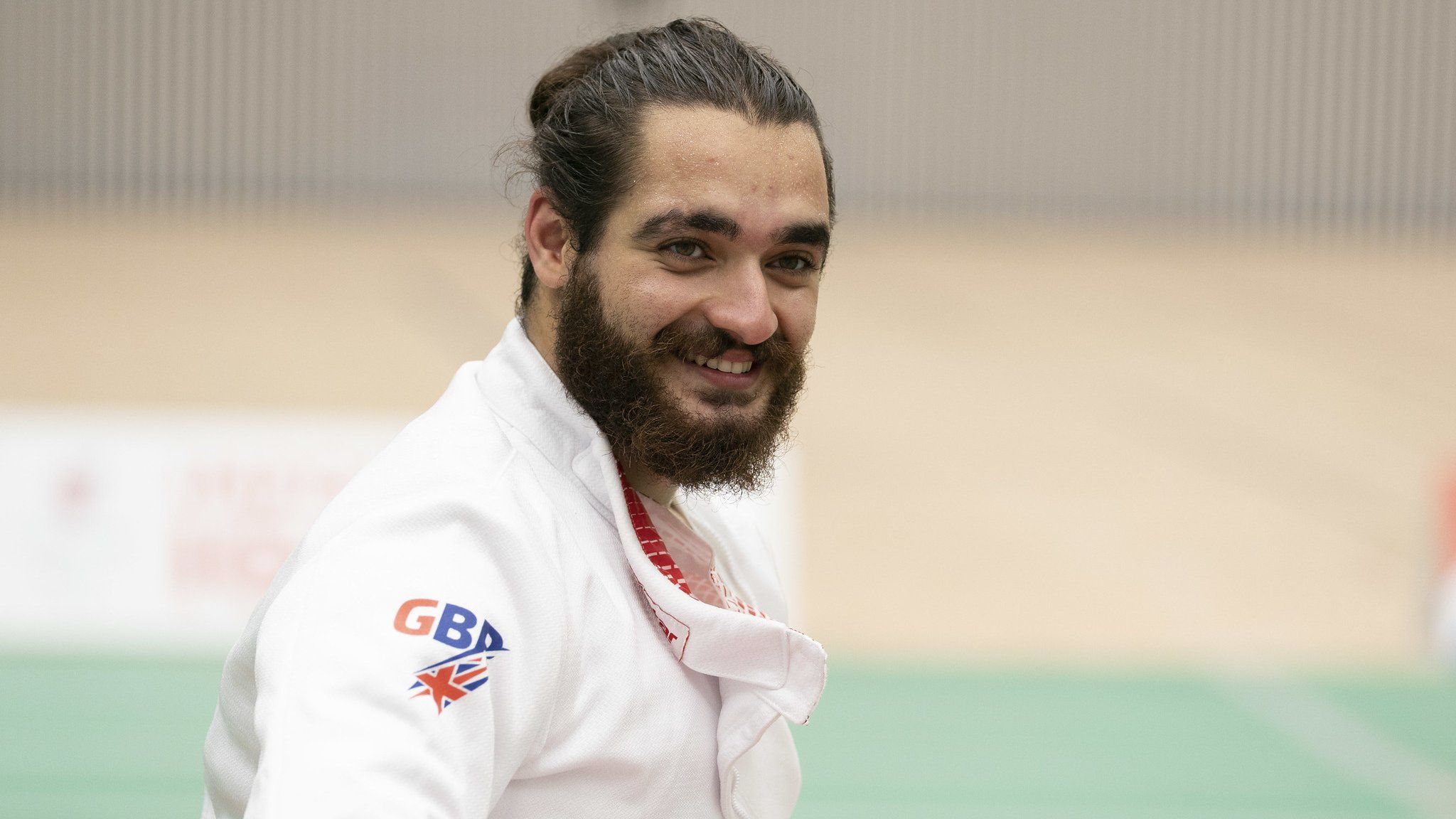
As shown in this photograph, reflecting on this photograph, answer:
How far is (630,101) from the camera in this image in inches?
57.2

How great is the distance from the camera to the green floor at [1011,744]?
4.85 meters

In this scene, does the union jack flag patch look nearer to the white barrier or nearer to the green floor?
the green floor

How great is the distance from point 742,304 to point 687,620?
0.29 metres

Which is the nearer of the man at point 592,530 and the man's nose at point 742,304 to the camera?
the man at point 592,530

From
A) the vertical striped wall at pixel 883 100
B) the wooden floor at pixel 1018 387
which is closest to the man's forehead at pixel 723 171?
the wooden floor at pixel 1018 387

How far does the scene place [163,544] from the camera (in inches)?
250

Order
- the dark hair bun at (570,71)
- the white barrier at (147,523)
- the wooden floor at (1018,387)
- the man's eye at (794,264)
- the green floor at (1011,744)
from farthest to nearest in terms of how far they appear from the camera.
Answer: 1. the wooden floor at (1018,387)
2. the white barrier at (147,523)
3. the green floor at (1011,744)
4. the dark hair bun at (570,71)
5. the man's eye at (794,264)

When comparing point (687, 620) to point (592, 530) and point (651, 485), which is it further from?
point (651, 485)

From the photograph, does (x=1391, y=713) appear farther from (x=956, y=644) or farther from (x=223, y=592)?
(x=223, y=592)

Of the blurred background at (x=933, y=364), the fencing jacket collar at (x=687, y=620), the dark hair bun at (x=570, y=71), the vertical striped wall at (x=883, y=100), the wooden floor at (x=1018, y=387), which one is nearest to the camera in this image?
the fencing jacket collar at (x=687, y=620)

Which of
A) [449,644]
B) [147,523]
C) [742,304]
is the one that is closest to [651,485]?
[742,304]

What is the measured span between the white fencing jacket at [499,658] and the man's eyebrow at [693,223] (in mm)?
185

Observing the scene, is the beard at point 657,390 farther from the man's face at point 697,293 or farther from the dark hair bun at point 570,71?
the dark hair bun at point 570,71

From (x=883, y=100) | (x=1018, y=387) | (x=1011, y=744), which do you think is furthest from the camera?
(x=883, y=100)
